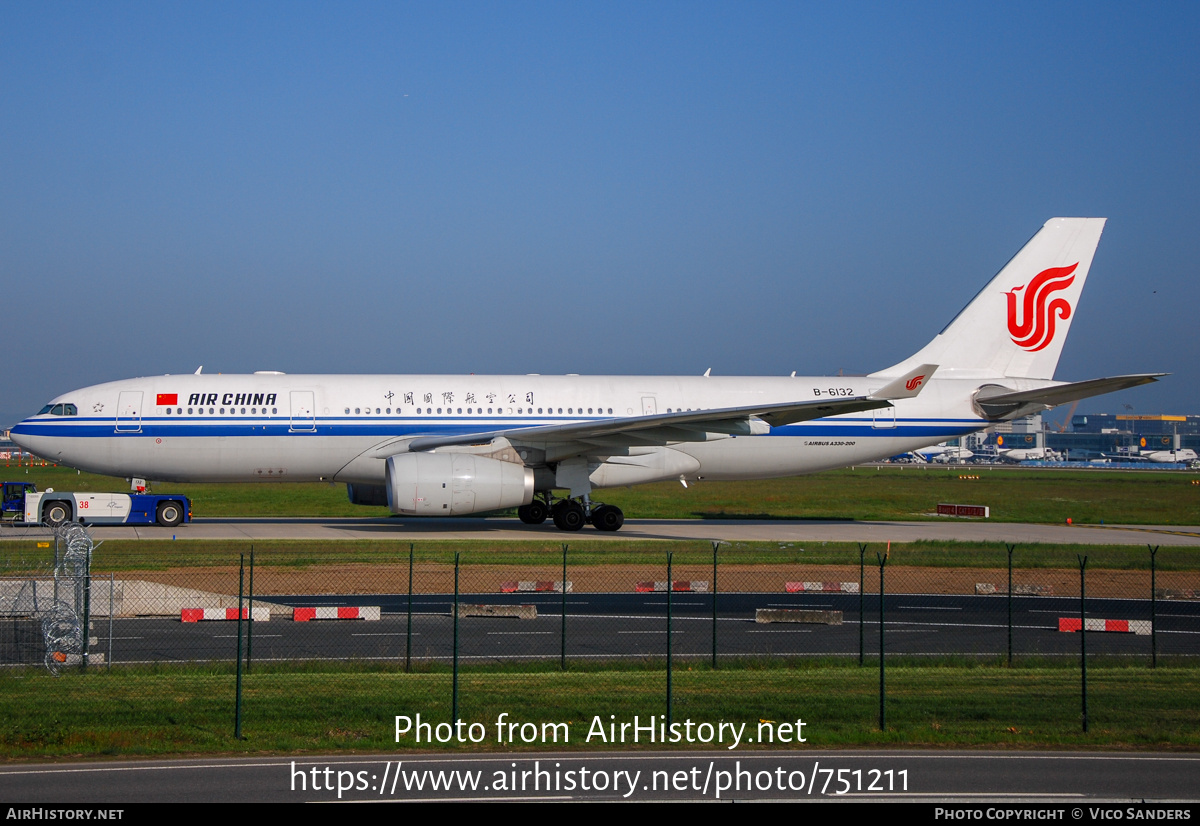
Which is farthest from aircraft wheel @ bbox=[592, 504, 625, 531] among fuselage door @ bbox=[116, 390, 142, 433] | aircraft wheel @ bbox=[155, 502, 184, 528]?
fuselage door @ bbox=[116, 390, 142, 433]

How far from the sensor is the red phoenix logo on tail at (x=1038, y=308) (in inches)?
1405

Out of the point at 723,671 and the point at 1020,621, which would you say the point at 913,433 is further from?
the point at 723,671

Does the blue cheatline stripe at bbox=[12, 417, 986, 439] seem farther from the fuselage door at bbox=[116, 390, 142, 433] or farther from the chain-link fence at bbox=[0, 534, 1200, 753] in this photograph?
the chain-link fence at bbox=[0, 534, 1200, 753]

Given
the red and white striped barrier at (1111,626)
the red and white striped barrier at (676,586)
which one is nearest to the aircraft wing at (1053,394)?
the red and white striped barrier at (1111,626)

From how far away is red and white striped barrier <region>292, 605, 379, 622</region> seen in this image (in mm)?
17562

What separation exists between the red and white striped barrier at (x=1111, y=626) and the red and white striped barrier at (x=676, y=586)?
6.85 meters

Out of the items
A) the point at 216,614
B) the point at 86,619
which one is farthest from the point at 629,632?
the point at 86,619

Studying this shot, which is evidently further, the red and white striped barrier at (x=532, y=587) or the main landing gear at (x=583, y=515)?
the main landing gear at (x=583, y=515)

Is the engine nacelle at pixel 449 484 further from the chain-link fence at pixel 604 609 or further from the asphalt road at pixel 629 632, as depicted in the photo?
the asphalt road at pixel 629 632

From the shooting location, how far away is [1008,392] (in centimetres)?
3475

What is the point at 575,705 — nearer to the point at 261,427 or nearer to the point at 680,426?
the point at 680,426

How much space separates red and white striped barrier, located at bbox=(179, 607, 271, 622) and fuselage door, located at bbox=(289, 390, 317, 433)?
12.9 m

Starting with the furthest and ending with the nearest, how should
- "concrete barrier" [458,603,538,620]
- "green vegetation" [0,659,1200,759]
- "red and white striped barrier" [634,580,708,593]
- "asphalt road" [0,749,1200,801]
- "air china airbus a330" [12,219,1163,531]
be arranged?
"air china airbus a330" [12,219,1163,531]
"red and white striped barrier" [634,580,708,593]
"concrete barrier" [458,603,538,620]
"green vegetation" [0,659,1200,759]
"asphalt road" [0,749,1200,801]
